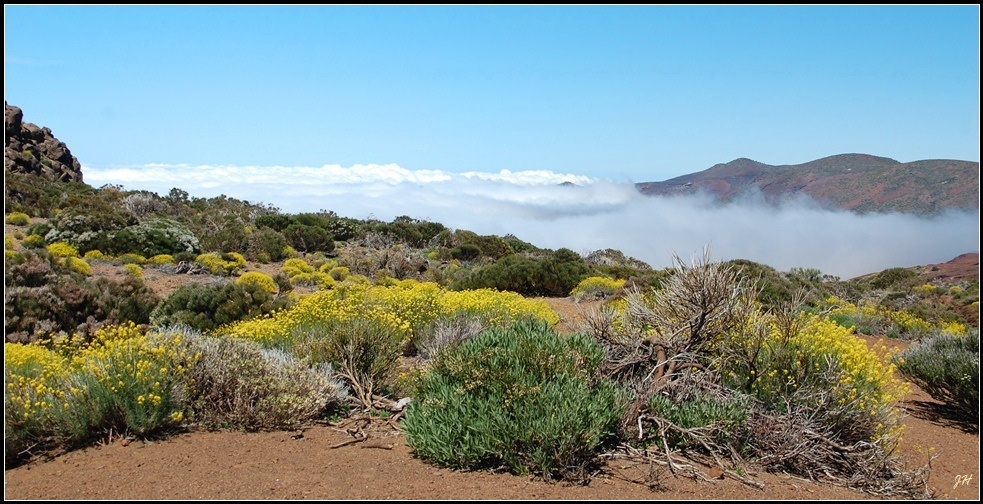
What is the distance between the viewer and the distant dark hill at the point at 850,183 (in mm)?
47431

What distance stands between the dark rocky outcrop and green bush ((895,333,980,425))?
41.1m

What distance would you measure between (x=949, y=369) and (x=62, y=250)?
2150 centimetres

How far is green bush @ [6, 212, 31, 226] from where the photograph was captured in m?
24.7

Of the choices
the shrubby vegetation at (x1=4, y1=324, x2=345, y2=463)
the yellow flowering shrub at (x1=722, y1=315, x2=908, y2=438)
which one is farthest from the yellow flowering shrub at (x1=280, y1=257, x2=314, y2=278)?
the yellow flowering shrub at (x1=722, y1=315, x2=908, y2=438)

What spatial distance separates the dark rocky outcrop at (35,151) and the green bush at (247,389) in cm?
3762

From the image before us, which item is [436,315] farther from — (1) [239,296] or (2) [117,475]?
(2) [117,475]

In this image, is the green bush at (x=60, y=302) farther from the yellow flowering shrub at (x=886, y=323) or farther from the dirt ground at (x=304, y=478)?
the yellow flowering shrub at (x=886, y=323)

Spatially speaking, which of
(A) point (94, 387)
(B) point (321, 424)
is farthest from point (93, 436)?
(B) point (321, 424)

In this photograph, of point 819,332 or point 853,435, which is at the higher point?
point 819,332

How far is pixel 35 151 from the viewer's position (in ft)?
136

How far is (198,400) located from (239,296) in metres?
6.45

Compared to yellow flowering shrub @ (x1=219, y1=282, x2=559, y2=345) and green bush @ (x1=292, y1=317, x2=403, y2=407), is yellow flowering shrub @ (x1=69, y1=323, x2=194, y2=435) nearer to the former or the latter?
green bush @ (x1=292, y1=317, x2=403, y2=407)

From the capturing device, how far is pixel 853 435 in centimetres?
583

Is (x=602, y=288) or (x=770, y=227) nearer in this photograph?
(x=602, y=288)
